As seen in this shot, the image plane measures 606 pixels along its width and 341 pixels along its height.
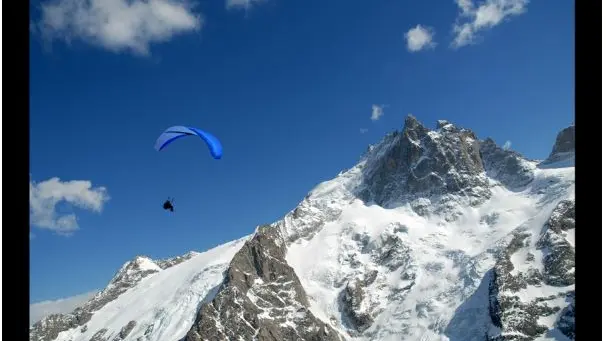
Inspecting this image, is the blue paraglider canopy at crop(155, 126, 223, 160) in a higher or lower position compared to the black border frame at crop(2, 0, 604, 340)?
higher

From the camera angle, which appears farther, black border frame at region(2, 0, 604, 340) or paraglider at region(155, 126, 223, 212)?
paraglider at region(155, 126, 223, 212)

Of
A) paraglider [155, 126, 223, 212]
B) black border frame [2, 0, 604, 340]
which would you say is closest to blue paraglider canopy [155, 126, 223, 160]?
paraglider [155, 126, 223, 212]

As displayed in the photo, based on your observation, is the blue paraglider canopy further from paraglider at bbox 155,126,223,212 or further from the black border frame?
the black border frame
